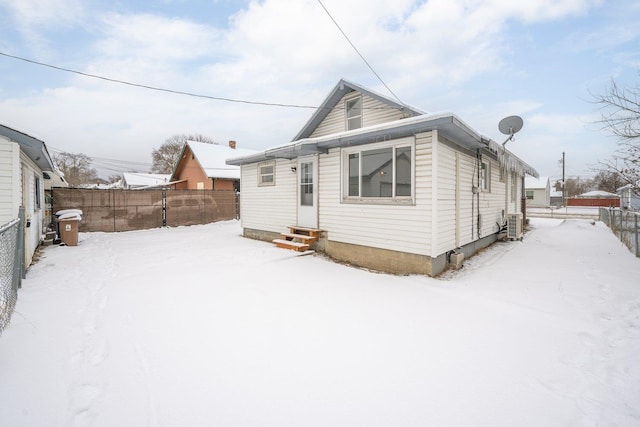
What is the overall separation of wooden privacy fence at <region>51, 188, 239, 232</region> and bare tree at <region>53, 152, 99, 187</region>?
3686cm

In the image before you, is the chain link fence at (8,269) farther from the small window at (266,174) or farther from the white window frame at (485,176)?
the white window frame at (485,176)

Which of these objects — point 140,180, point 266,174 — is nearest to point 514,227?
point 266,174

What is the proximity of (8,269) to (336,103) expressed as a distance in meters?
8.51

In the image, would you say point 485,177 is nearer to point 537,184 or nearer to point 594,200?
point 537,184

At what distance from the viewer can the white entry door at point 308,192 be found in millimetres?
7605

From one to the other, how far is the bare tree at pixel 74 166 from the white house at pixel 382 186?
1751 inches

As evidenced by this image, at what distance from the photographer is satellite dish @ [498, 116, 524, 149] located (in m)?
7.20

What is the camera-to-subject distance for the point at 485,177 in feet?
26.6

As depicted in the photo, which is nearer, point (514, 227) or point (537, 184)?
point (514, 227)

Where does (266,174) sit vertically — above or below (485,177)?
above

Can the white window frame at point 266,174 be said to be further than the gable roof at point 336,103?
Yes

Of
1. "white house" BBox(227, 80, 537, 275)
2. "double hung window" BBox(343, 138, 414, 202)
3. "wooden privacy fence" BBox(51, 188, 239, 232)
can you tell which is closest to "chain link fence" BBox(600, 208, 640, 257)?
"white house" BBox(227, 80, 537, 275)

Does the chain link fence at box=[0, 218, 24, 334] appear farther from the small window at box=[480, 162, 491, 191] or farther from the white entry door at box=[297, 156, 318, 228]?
the small window at box=[480, 162, 491, 191]

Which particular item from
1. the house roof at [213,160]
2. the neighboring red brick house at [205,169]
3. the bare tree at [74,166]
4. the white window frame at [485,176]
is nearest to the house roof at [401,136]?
the white window frame at [485,176]
